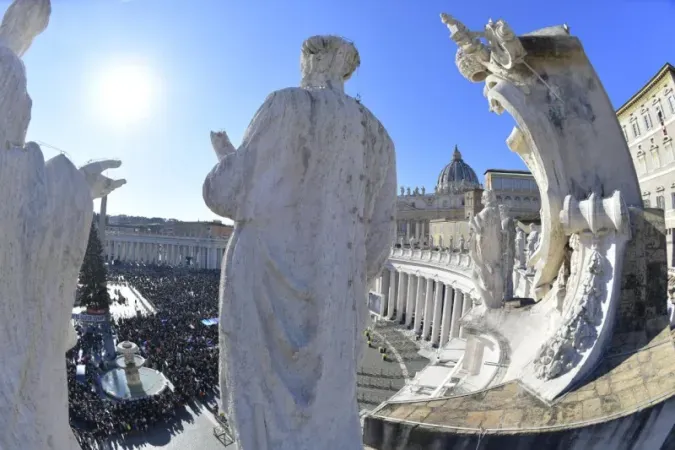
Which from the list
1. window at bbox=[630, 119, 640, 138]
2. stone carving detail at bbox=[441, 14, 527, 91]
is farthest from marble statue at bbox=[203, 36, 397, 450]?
window at bbox=[630, 119, 640, 138]

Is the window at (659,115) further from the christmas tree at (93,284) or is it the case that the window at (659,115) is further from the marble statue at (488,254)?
the christmas tree at (93,284)

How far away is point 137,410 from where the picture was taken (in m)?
21.0

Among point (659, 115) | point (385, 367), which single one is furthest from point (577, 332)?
point (659, 115)

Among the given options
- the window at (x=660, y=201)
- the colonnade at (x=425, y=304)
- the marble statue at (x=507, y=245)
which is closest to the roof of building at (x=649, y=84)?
the window at (x=660, y=201)

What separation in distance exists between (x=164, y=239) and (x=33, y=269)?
119 m

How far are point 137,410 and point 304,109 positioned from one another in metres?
21.3

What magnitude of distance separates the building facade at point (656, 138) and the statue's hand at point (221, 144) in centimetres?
3499

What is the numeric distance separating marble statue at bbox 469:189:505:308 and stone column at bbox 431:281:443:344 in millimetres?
24582

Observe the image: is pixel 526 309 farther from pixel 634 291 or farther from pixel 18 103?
pixel 18 103


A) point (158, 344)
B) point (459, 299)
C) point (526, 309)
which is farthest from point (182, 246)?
point (526, 309)

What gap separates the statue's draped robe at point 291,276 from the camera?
349 centimetres

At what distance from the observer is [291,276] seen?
357cm

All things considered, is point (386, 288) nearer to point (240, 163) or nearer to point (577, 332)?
point (577, 332)

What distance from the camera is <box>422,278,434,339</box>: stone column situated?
37.6m
